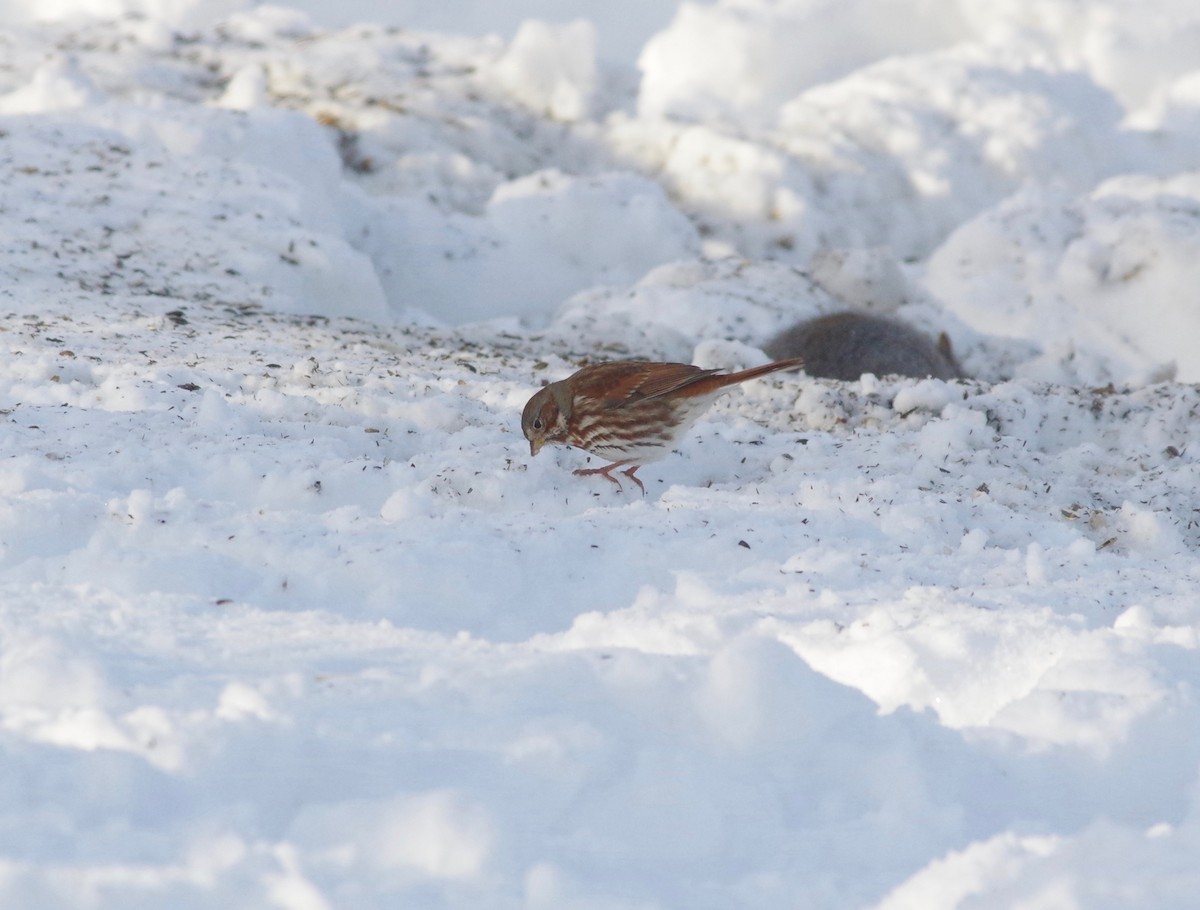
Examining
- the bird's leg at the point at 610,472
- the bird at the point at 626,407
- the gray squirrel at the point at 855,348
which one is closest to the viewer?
the bird at the point at 626,407

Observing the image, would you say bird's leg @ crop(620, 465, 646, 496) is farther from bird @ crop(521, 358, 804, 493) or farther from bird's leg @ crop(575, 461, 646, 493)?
bird @ crop(521, 358, 804, 493)

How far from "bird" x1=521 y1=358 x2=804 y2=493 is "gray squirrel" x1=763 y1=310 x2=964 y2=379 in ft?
9.40

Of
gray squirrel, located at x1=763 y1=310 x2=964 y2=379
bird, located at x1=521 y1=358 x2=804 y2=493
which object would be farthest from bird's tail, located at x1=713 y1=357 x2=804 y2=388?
gray squirrel, located at x1=763 y1=310 x2=964 y2=379

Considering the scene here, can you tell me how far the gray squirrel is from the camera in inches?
266

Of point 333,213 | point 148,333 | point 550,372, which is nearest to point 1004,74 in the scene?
point 333,213

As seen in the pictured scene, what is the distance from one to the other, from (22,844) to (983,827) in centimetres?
143

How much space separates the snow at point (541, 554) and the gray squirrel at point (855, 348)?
28 cm

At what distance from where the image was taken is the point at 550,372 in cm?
545

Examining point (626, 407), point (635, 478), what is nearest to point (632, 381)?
point (626, 407)

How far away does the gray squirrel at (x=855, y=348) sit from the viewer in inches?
266

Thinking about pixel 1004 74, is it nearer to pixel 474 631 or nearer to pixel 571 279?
pixel 571 279

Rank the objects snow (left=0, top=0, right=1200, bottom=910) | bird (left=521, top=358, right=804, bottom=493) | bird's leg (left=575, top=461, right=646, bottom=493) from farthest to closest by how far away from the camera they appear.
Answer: bird's leg (left=575, top=461, right=646, bottom=493)
bird (left=521, top=358, right=804, bottom=493)
snow (left=0, top=0, right=1200, bottom=910)

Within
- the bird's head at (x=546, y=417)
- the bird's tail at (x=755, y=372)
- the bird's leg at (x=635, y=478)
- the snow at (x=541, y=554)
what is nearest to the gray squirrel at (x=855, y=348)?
the snow at (x=541, y=554)

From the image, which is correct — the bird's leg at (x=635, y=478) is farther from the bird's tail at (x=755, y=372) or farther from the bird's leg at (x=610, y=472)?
the bird's tail at (x=755, y=372)
